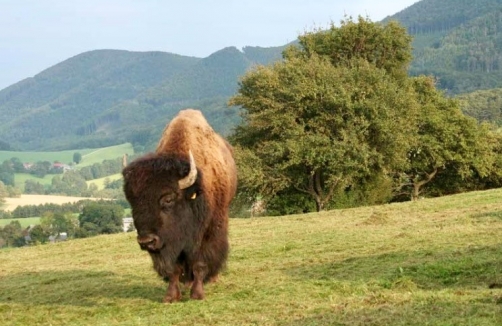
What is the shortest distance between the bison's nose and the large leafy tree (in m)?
24.1

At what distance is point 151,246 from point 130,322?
1.10m

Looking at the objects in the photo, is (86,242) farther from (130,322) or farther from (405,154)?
(405,154)

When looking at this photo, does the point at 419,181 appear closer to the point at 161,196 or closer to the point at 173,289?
Answer: the point at 173,289

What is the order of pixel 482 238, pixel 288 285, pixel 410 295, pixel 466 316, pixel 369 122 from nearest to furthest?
1. pixel 466 316
2. pixel 410 295
3. pixel 288 285
4. pixel 482 238
5. pixel 369 122

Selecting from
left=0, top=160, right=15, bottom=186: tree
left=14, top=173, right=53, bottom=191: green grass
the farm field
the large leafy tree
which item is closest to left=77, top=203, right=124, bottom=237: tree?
the large leafy tree

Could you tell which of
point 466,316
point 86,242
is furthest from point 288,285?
point 86,242

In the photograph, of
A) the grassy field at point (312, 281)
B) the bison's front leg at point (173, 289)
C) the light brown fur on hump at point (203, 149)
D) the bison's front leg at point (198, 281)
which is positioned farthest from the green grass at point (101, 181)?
the bison's front leg at point (173, 289)

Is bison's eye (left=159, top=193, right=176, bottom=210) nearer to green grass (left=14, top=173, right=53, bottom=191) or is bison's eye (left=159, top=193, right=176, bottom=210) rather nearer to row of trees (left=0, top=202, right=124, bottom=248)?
row of trees (left=0, top=202, right=124, bottom=248)

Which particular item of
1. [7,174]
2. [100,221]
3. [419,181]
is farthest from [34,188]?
[419,181]

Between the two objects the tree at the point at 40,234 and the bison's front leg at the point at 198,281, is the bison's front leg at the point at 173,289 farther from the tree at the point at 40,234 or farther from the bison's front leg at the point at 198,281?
the tree at the point at 40,234

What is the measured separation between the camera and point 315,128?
35844 millimetres

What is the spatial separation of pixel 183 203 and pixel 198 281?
1.52 meters

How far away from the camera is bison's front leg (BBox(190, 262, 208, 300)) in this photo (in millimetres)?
11195

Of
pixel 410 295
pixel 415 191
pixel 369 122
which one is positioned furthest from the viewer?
pixel 415 191
